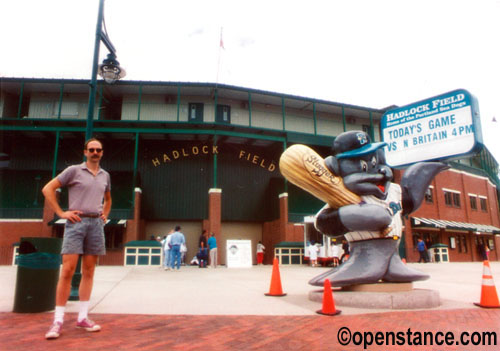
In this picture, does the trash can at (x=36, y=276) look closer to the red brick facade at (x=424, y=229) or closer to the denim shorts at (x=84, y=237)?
the denim shorts at (x=84, y=237)

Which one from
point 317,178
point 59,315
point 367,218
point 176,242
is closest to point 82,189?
point 59,315

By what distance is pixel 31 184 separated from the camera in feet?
74.1

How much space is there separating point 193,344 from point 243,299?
10.1ft

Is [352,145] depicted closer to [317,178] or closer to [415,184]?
[317,178]

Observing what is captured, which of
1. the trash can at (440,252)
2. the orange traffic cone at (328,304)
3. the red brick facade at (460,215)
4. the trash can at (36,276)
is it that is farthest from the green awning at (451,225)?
the trash can at (36,276)

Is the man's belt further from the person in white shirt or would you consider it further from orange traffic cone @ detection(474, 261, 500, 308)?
the person in white shirt

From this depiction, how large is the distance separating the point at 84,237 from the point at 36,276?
1738mm

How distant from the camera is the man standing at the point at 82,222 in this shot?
3.76m

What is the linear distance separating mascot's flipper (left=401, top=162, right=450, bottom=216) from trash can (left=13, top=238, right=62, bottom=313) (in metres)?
5.67

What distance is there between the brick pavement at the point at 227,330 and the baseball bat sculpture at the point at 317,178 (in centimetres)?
189

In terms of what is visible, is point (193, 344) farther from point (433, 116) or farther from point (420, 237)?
point (420, 237)

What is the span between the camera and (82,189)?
3951 millimetres

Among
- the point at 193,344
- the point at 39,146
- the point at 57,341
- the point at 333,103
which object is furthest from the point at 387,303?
the point at 39,146

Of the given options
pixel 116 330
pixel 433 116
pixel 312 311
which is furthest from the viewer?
pixel 433 116
